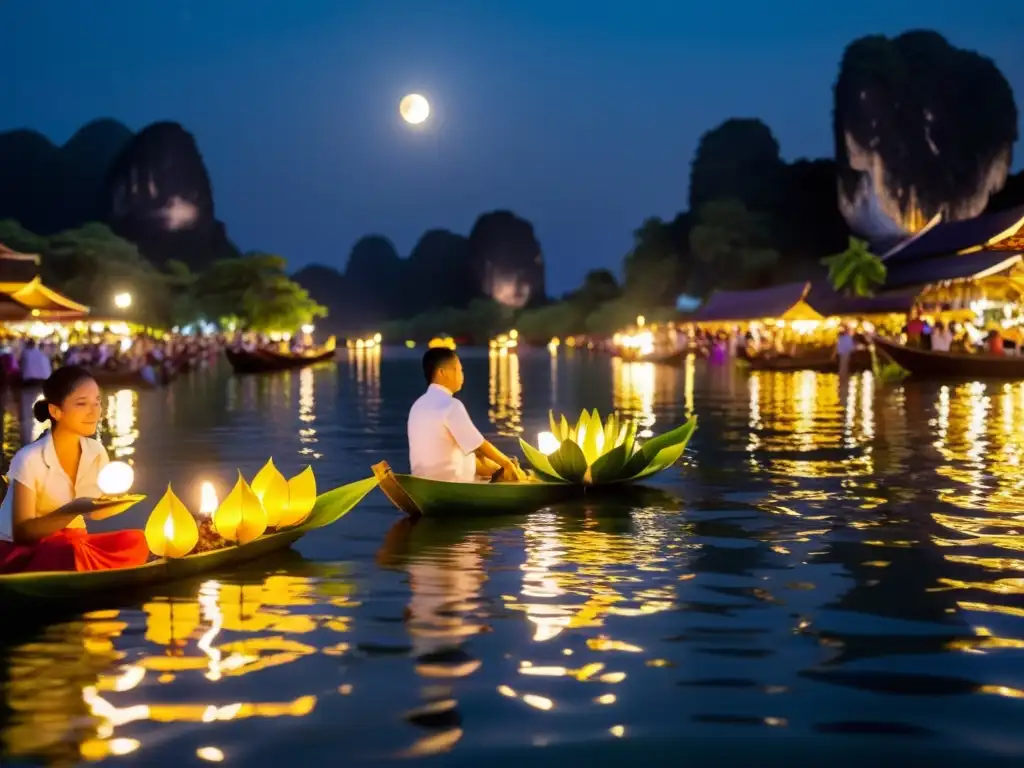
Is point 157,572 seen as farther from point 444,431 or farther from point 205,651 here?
point 444,431

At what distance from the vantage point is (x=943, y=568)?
777 cm

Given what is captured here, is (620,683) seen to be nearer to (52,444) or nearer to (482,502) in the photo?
(52,444)

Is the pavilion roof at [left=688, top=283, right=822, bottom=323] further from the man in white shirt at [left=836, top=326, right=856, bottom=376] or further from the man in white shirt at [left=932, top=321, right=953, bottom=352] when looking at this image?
the man in white shirt at [left=932, top=321, right=953, bottom=352]

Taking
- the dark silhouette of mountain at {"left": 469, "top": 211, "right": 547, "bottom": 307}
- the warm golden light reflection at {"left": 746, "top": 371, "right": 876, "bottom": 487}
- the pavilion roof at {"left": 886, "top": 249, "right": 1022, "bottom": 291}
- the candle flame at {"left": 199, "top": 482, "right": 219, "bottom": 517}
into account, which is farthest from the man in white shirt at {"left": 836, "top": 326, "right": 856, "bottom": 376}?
the dark silhouette of mountain at {"left": 469, "top": 211, "right": 547, "bottom": 307}

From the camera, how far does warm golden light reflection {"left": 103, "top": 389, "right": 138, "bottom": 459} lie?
1611cm

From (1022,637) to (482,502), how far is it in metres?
4.68

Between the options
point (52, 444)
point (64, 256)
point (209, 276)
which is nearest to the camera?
point (52, 444)

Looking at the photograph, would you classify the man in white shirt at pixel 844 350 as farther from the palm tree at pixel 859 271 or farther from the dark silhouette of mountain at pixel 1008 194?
the dark silhouette of mountain at pixel 1008 194

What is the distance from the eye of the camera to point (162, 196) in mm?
136000

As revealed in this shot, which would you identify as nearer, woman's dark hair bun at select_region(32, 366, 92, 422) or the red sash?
woman's dark hair bun at select_region(32, 366, 92, 422)

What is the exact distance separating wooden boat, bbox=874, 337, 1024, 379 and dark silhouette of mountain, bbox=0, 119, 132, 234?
132 meters

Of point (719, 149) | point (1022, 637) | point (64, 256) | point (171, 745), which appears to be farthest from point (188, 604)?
point (719, 149)

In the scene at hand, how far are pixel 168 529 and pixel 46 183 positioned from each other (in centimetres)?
16132

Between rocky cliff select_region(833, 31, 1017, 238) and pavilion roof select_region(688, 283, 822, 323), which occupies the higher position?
rocky cliff select_region(833, 31, 1017, 238)
